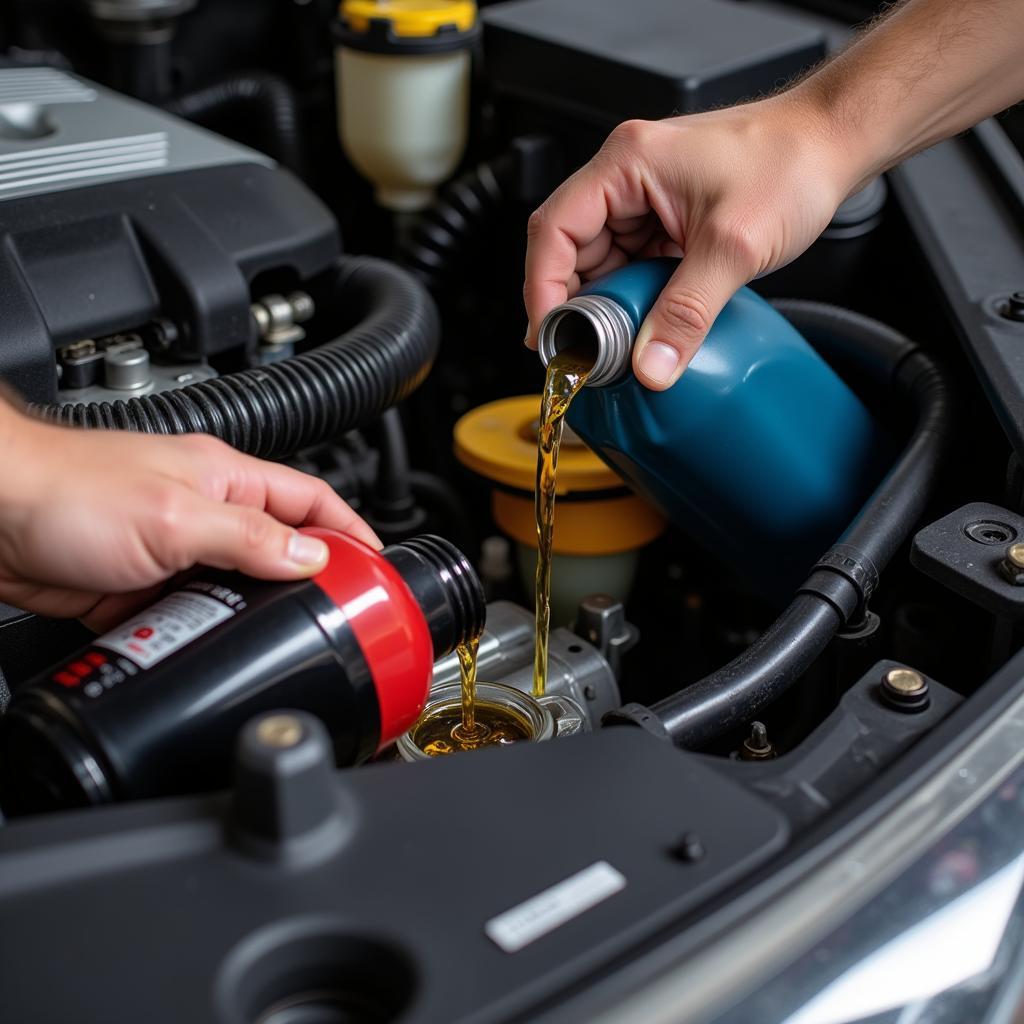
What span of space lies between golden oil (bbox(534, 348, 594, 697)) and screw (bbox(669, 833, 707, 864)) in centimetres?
35

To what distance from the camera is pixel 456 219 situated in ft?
4.69

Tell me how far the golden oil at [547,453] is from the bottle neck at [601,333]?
10mm

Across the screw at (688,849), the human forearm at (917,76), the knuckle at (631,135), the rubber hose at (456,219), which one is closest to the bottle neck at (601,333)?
the knuckle at (631,135)

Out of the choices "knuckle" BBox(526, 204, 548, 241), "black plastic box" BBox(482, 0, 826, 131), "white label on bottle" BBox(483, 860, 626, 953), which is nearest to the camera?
"white label on bottle" BBox(483, 860, 626, 953)

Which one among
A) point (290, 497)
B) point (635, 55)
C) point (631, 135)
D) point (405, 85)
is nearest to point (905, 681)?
point (290, 497)

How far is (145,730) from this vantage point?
589mm

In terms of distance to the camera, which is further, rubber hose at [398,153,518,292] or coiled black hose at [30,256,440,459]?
rubber hose at [398,153,518,292]

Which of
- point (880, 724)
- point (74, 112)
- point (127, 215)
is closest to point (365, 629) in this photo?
point (880, 724)

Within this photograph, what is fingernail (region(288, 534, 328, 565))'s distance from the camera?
642 millimetres

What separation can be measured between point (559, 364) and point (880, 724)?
1.15 ft

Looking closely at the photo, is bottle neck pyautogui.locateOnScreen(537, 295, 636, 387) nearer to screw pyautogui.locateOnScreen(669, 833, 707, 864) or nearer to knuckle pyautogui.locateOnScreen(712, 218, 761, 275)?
knuckle pyautogui.locateOnScreen(712, 218, 761, 275)

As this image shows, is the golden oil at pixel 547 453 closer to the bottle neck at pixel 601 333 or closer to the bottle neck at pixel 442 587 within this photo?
the bottle neck at pixel 601 333

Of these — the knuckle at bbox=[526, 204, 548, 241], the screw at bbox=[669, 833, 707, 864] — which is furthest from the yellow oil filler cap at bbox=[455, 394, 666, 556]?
the screw at bbox=[669, 833, 707, 864]

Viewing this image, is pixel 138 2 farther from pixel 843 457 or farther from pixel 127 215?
pixel 843 457
